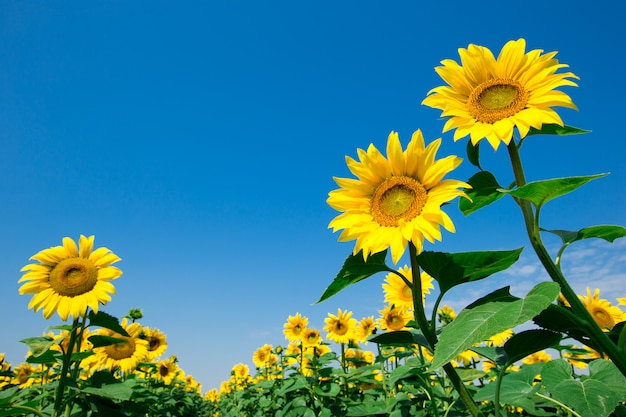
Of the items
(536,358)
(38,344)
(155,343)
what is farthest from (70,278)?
(536,358)

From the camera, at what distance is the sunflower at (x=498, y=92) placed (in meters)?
1.81

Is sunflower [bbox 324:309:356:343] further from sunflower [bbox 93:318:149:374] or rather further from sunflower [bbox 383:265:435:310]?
sunflower [bbox 93:318:149:374]

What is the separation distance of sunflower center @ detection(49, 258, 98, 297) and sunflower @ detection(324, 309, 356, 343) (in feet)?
13.1

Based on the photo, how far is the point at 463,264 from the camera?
5.22 ft

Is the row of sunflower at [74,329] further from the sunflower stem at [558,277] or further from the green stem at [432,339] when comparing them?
the sunflower stem at [558,277]

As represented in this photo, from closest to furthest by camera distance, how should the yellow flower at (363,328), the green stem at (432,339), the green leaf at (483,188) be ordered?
the green stem at (432,339) < the green leaf at (483,188) < the yellow flower at (363,328)

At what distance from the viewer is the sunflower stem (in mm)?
1405

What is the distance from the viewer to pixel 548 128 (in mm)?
1769

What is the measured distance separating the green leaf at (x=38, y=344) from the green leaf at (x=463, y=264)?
9.66 feet

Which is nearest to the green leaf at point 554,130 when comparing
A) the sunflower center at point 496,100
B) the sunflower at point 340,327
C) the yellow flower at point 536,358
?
the sunflower center at point 496,100

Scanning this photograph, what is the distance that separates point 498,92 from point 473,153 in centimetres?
40

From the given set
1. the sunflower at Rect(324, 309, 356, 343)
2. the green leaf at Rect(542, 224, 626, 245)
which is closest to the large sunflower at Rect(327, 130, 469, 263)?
the green leaf at Rect(542, 224, 626, 245)

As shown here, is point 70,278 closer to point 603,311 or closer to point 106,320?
point 106,320

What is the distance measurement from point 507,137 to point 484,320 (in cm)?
80
